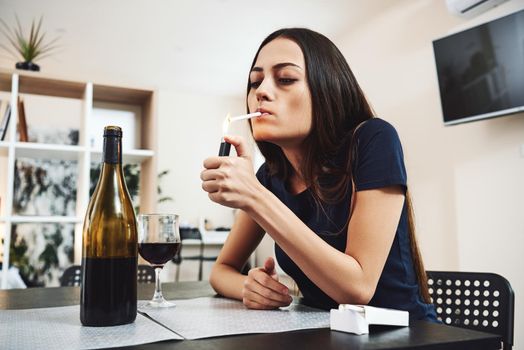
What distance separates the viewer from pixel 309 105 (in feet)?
3.41

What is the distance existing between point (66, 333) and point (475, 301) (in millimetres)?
843

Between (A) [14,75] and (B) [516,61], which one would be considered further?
(B) [516,61]

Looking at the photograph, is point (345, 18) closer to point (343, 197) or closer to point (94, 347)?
point (343, 197)

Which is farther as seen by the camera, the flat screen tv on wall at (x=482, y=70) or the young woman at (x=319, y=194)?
the flat screen tv on wall at (x=482, y=70)

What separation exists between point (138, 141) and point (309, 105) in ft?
6.03

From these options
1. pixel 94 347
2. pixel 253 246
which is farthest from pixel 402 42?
pixel 94 347

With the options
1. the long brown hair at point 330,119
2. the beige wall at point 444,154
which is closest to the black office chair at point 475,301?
the long brown hair at point 330,119

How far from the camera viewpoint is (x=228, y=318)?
73 centimetres

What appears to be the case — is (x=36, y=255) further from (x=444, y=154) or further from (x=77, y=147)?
(x=444, y=154)

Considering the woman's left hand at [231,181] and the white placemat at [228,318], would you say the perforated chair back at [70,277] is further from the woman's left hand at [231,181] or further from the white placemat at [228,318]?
the woman's left hand at [231,181]

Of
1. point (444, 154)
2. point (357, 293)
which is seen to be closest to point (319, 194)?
point (357, 293)

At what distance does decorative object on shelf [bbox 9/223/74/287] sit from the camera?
11.0ft

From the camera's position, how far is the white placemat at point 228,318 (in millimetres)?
627

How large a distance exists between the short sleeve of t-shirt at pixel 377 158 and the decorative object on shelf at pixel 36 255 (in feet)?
8.54
